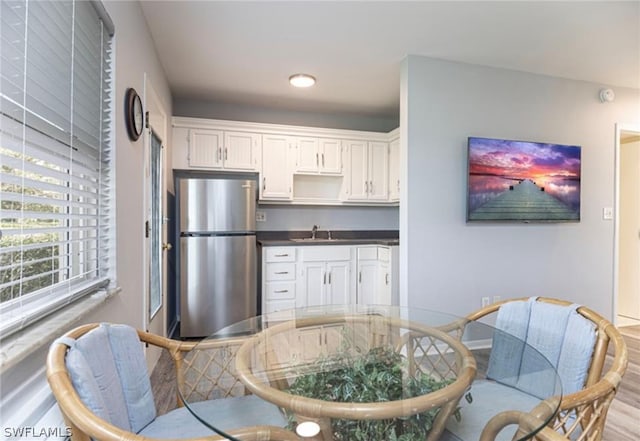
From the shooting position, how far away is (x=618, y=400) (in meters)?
2.13

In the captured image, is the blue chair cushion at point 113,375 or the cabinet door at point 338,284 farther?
the cabinet door at point 338,284

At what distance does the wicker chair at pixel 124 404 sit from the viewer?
785mm

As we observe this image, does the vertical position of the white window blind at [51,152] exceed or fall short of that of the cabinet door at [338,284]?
it exceeds it

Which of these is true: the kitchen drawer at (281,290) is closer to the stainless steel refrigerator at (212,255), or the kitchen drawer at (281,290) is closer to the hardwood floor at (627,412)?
the stainless steel refrigerator at (212,255)

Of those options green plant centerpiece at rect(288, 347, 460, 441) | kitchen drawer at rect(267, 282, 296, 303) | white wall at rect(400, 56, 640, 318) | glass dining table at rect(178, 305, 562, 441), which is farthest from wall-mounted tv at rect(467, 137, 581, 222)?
green plant centerpiece at rect(288, 347, 460, 441)

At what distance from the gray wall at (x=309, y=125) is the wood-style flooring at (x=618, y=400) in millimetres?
1943

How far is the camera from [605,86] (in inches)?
133

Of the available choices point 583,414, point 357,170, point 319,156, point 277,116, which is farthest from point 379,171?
point 583,414

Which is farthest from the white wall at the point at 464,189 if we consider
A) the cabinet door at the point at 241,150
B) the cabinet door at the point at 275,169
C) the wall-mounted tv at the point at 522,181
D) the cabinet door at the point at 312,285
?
the cabinet door at the point at 241,150

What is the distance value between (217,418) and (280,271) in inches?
94.4

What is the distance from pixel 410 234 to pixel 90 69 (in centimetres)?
231

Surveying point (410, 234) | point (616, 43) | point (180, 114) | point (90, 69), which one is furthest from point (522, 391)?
point (180, 114)

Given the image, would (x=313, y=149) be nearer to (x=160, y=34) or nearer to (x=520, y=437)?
(x=160, y=34)

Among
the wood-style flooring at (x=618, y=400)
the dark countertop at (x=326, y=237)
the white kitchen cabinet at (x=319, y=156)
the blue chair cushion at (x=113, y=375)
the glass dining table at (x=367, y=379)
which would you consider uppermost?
the white kitchen cabinet at (x=319, y=156)
